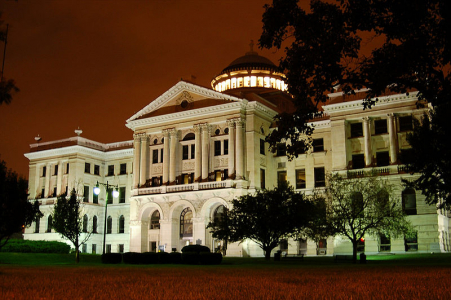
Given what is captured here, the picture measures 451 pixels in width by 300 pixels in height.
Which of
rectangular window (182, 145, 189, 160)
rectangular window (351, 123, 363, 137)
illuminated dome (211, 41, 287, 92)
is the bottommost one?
rectangular window (182, 145, 189, 160)

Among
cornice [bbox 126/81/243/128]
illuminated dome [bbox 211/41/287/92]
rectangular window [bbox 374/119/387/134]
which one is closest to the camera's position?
rectangular window [bbox 374/119/387/134]

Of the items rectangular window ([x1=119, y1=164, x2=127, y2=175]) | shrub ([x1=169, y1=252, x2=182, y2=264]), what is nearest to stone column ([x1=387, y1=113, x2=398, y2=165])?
shrub ([x1=169, y1=252, x2=182, y2=264])

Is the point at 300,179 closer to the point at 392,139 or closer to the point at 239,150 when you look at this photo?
the point at 239,150

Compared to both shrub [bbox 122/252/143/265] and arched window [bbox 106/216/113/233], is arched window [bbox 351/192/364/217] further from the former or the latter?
arched window [bbox 106/216/113/233]

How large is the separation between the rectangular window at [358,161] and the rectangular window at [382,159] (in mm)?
1691

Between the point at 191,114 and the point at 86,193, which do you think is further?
the point at 86,193

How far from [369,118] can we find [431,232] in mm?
14786

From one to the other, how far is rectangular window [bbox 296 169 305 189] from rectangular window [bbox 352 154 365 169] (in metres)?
8.36

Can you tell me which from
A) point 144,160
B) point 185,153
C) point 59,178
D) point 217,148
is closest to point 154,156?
point 144,160

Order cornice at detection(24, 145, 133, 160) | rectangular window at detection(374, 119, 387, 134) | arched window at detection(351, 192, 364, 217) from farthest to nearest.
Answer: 1. cornice at detection(24, 145, 133, 160)
2. rectangular window at detection(374, 119, 387, 134)
3. arched window at detection(351, 192, 364, 217)

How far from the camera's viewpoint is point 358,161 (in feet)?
197

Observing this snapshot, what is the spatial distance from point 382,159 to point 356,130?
4.63 metres

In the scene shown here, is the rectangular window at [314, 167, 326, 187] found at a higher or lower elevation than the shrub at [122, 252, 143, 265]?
higher

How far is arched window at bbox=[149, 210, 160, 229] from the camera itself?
70.2 meters
